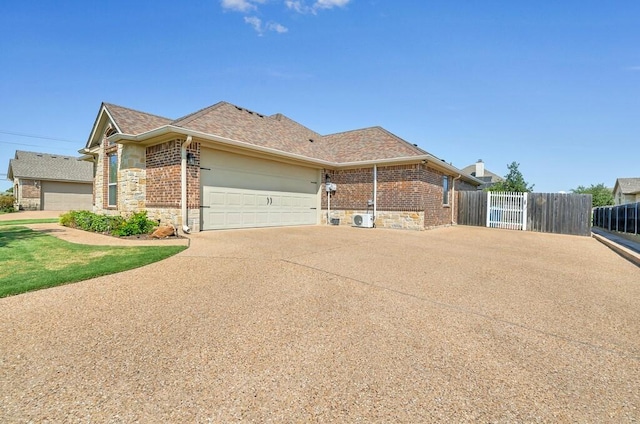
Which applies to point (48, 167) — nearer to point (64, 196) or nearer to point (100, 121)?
point (64, 196)

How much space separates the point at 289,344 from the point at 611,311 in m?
3.99

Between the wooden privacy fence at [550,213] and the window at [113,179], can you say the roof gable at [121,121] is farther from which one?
the wooden privacy fence at [550,213]

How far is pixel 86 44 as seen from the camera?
11852 mm

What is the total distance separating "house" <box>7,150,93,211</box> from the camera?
23453 mm

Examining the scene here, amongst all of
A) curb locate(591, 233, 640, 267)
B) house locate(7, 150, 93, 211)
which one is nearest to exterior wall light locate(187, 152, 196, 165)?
curb locate(591, 233, 640, 267)

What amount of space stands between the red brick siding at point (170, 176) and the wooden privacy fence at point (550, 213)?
14.0m

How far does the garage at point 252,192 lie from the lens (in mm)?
9773

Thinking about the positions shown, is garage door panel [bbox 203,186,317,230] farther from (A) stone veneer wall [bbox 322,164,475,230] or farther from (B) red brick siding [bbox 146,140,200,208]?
(A) stone veneer wall [bbox 322,164,475,230]

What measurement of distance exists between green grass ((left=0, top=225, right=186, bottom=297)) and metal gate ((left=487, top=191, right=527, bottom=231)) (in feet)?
48.9

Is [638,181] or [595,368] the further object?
[638,181]

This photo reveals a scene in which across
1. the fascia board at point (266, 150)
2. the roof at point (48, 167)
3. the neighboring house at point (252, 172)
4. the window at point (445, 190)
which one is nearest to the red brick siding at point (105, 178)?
the neighboring house at point (252, 172)

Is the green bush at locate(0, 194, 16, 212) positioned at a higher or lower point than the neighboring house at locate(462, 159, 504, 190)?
lower

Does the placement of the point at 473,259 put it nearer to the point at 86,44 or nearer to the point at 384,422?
the point at 384,422

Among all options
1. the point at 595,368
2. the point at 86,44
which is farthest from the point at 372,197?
the point at 86,44
